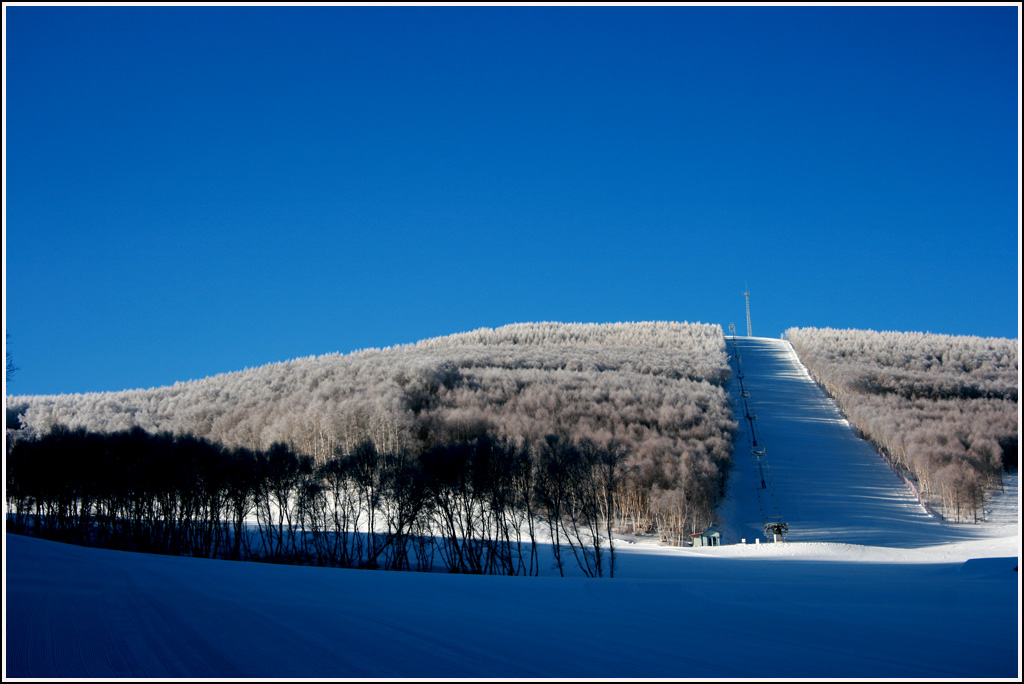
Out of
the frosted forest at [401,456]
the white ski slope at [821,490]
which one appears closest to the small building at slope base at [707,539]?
the frosted forest at [401,456]

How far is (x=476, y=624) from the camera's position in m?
9.89

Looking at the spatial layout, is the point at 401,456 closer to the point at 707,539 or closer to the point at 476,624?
the point at 707,539

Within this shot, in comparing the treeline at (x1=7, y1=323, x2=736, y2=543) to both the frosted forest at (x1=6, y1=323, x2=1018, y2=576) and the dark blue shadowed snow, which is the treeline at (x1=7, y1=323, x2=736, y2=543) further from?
the dark blue shadowed snow

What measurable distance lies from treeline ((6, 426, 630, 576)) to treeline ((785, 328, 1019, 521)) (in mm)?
28945

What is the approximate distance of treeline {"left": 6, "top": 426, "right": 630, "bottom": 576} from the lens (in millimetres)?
33719

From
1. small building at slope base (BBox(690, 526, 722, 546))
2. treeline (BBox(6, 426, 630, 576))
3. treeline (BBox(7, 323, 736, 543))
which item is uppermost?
treeline (BBox(7, 323, 736, 543))

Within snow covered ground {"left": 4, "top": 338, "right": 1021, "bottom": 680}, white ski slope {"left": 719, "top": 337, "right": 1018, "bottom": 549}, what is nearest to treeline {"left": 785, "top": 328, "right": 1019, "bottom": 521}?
white ski slope {"left": 719, "top": 337, "right": 1018, "bottom": 549}

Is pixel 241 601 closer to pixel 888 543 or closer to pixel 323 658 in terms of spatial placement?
pixel 323 658

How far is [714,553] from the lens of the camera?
3378cm

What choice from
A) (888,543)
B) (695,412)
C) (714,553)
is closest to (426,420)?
(695,412)

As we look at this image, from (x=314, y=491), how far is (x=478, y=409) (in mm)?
29967

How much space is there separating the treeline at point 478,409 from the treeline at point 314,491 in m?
5.01

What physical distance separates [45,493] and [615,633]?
4327 cm

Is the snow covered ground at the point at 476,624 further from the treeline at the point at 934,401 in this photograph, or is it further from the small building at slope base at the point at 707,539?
the treeline at the point at 934,401
